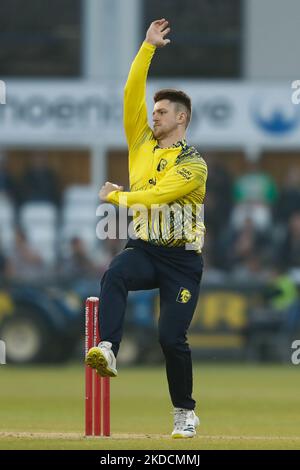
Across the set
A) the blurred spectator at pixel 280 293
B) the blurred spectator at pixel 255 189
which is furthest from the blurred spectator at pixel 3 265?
the blurred spectator at pixel 255 189

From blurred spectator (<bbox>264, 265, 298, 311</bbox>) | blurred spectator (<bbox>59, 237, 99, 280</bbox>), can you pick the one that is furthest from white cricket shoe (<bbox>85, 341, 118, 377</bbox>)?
blurred spectator (<bbox>264, 265, 298, 311</bbox>)

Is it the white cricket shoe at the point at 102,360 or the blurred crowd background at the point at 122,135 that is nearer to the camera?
the white cricket shoe at the point at 102,360

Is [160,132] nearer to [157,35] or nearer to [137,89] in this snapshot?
[137,89]

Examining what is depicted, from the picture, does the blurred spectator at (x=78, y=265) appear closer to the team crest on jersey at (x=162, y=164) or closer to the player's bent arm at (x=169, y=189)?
the team crest on jersey at (x=162, y=164)

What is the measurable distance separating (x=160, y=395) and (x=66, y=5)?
11.9 m

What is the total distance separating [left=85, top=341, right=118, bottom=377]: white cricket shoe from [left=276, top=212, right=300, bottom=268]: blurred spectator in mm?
12690

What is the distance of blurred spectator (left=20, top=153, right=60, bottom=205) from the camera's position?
938 inches

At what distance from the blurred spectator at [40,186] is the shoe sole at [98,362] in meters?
14.3

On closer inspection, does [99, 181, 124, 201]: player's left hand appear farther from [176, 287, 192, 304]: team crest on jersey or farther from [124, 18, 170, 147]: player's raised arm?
[176, 287, 192, 304]: team crest on jersey

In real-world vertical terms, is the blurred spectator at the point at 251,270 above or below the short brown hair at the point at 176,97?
below

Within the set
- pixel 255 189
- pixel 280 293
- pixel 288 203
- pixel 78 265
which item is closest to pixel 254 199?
pixel 255 189

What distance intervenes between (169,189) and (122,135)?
15338 mm

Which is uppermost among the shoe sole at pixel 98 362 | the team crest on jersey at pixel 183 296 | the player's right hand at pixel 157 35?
the player's right hand at pixel 157 35

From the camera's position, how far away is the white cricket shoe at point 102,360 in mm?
9492
